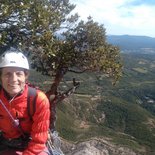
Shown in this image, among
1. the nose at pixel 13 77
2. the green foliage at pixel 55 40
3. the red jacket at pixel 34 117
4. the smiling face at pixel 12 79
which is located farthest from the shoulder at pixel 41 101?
the green foliage at pixel 55 40

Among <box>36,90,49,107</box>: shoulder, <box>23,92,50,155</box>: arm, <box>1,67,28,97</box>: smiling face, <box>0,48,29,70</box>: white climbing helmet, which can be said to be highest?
<box>0,48,29,70</box>: white climbing helmet

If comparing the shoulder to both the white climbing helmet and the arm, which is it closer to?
the arm

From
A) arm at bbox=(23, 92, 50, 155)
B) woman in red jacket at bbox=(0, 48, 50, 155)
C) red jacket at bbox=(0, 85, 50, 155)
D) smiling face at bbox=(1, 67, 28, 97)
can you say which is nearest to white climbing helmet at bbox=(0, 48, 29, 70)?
woman in red jacket at bbox=(0, 48, 50, 155)

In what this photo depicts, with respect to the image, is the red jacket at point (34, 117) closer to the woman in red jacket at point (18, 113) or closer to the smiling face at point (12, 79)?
the woman in red jacket at point (18, 113)

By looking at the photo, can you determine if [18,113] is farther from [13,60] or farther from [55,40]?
[55,40]

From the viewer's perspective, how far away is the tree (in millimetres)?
16766

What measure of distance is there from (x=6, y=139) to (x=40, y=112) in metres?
0.92

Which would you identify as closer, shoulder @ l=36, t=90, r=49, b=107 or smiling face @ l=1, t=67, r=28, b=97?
smiling face @ l=1, t=67, r=28, b=97

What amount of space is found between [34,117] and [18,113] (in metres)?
0.30

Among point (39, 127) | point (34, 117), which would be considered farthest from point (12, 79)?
point (39, 127)

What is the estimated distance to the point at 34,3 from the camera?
679 inches

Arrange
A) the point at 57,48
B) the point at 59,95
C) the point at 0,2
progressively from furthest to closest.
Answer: the point at 59,95
the point at 57,48
the point at 0,2

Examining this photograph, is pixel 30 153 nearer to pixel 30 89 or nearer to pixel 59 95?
pixel 30 89

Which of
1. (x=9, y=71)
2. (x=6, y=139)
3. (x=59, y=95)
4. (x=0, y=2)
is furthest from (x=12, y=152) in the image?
(x=59, y=95)
